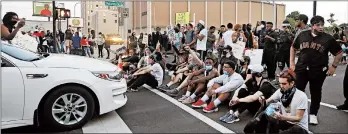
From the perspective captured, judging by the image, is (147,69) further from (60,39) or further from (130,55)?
(60,39)

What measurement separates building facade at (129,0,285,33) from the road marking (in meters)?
26.3

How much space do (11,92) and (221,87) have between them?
3373mm

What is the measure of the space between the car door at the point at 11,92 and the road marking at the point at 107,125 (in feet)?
3.13

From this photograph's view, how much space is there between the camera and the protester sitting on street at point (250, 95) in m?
5.16

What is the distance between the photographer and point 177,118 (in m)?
5.46

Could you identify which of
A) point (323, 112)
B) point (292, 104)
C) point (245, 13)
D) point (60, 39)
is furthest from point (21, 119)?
point (245, 13)

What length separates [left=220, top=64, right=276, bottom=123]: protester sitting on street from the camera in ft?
16.9

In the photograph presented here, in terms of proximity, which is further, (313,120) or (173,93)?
(173,93)

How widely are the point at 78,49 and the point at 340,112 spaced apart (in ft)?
48.5

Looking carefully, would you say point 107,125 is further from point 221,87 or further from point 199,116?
point 221,87

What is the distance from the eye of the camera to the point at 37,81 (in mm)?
4578

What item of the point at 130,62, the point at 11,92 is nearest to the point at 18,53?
the point at 11,92

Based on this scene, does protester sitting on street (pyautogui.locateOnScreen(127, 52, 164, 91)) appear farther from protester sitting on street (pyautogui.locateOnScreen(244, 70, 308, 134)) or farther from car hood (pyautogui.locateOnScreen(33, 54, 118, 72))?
protester sitting on street (pyautogui.locateOnScreen(244, 70, 308, 134))

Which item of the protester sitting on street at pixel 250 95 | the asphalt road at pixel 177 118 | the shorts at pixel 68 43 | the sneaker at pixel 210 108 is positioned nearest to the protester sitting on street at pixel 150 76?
the asphalt road at pixel 177 118
